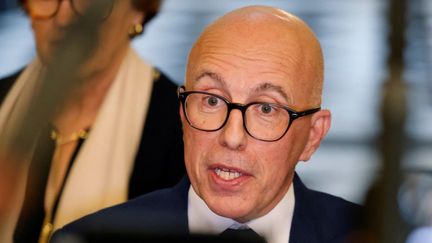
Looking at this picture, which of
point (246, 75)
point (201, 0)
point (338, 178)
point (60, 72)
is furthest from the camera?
point (201, 0)

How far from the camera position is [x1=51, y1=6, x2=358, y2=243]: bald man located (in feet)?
3.39

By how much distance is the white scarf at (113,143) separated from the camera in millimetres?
1327

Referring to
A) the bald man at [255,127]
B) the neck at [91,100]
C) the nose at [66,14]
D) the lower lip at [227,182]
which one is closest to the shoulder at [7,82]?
the neck at [91,100]

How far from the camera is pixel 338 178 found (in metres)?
1.17

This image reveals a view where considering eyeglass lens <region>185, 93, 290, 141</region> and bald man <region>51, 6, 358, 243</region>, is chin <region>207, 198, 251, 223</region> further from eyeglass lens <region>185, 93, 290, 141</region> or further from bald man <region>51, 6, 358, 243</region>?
eyeglass lens <region>185, 93, 290, 141</region>

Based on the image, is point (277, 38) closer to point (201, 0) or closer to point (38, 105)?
point (201, 0)

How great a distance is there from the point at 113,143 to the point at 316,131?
0.41 m

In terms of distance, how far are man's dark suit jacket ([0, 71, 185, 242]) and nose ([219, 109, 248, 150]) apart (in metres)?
0.24

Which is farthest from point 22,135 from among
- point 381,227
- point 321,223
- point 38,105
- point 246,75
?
point 321,223

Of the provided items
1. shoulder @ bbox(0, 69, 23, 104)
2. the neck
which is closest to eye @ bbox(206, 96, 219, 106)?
the neck

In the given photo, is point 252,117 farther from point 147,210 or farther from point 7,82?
point 7,82

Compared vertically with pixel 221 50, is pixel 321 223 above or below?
below

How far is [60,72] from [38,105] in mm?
21

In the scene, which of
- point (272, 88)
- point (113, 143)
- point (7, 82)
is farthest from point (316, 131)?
point (7, 82)
